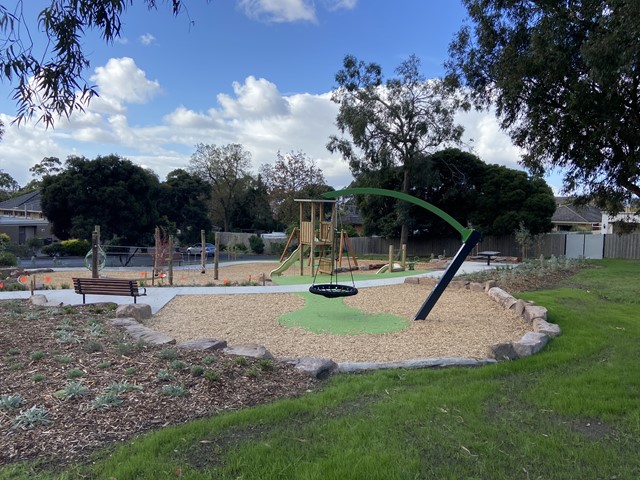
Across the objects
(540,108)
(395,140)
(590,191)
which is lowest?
(590,191)

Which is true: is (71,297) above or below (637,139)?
below

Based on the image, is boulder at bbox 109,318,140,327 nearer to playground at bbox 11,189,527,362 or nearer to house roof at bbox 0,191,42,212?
playground at bbox 11,189,527,362

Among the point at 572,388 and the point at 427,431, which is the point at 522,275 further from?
the point at 427,431

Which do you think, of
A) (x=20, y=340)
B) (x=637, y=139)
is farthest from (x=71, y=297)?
(x=637, y=139)

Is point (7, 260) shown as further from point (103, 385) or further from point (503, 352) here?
point (503, 352)

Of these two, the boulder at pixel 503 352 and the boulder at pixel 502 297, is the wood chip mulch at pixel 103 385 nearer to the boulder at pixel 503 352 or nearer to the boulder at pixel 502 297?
the boulder at pixel 503 352

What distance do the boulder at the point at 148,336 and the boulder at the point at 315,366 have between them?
6.04ft

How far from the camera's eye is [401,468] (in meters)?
3.05

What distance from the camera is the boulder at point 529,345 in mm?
6082

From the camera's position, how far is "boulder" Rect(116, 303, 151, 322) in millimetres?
8734

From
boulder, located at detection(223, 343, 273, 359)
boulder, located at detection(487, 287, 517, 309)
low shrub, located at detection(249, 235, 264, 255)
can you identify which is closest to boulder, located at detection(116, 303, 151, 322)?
boulder, located at detection(223, 343, 273, 359)

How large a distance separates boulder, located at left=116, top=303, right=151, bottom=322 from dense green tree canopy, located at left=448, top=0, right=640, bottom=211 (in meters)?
7.28

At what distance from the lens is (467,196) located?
31.4 m

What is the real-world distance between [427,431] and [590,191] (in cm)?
655
